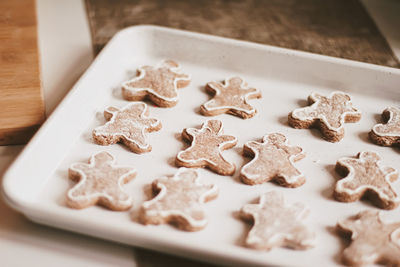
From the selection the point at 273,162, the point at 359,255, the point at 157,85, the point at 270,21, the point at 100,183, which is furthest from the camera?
the point at 270,21

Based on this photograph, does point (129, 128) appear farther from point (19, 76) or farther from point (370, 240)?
point (370, 240)

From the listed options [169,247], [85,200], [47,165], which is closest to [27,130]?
[47,165]

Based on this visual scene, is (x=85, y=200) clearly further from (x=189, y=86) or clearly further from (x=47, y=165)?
(x=189, y=86)

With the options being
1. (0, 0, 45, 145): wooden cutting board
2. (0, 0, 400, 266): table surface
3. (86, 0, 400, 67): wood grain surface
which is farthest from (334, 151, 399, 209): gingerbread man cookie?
(0, 0, 45, 145): wooden cutting board

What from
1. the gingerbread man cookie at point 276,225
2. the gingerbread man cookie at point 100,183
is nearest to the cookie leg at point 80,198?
the gingerbread man cookie at point 100,183

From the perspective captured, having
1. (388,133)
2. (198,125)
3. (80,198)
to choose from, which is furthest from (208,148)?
(388,133)

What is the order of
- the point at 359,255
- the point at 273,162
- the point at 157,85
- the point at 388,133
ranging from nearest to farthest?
1. the point at 359,255
2. the point at 273,162
3. the point at 388,133
4. the point at 157,85

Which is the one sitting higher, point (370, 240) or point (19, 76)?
point (19, 76)
